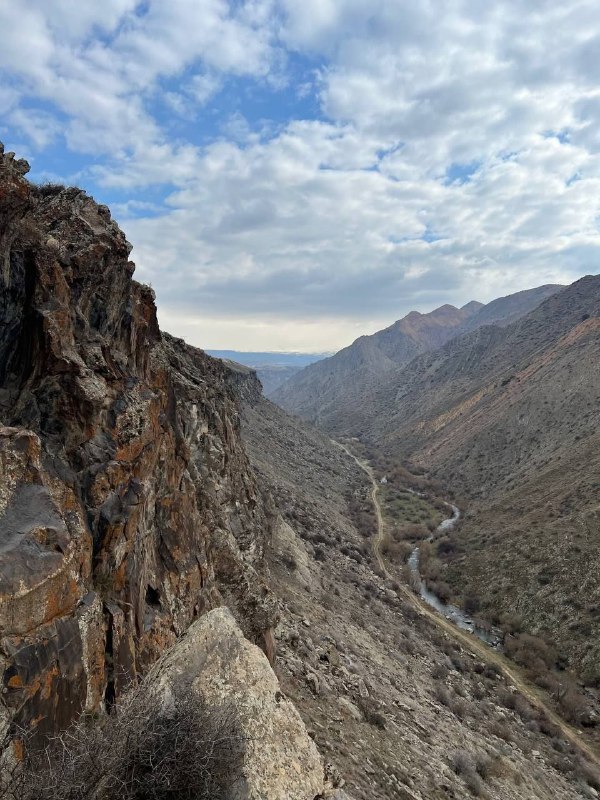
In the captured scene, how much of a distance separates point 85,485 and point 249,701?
17.8 feet

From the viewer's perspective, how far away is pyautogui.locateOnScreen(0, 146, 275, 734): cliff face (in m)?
6.97

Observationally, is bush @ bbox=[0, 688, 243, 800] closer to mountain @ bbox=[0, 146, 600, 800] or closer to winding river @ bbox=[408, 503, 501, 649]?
mountain @ bbox=[0, 146, 600, 800]

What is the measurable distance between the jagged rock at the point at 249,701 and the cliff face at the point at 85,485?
1.85 meters

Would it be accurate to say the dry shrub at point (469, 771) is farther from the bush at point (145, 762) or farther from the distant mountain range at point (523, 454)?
the distant mountain range at point (523, 454)

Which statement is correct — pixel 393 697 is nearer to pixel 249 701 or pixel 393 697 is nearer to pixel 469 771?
pixel 469 771

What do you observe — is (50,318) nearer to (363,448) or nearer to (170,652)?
(170,652)

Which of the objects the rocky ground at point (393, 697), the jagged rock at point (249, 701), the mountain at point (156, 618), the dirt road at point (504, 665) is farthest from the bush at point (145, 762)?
the dirt road at point (504, 665)

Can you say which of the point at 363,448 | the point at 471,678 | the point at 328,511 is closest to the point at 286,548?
the point at 471,678

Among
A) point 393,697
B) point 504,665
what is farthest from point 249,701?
point 504,665

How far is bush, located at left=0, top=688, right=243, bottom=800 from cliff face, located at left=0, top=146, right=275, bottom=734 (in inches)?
61.3

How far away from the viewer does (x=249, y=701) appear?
635 cm

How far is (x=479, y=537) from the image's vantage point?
51031 millimetres

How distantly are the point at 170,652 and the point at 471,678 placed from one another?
26.9m

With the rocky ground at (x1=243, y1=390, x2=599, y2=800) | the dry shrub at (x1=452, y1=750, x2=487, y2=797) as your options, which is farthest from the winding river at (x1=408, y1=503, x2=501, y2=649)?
the dry shrub at (x1=452, y1=750, x2=487, y2=797)
